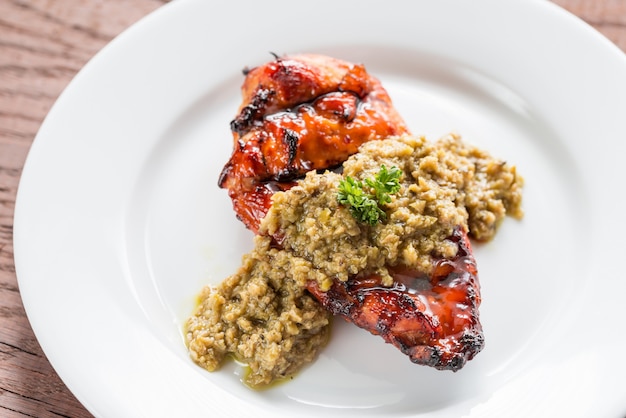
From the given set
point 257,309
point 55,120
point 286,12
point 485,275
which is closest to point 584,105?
point 485,275

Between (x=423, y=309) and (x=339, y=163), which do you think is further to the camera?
(x=339, y=163)

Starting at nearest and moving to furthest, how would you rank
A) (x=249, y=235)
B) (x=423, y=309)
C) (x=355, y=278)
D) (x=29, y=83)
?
(x=423, y=309) < (x=355, y=278) < (x=249, y=235) < (x=29, y=83)

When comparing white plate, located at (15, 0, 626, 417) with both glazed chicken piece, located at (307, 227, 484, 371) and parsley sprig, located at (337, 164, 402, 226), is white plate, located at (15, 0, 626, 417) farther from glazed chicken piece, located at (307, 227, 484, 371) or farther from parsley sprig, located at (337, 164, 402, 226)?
parsley sprig, located at (337, 164, 402, 226)

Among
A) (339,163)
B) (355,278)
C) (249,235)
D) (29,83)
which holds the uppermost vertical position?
(339,163)

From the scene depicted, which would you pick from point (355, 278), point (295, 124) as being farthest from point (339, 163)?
point (355, 278)

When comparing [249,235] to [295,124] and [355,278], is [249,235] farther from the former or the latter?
[355,278]

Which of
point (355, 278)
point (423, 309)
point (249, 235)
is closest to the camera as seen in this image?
point (423, 309)

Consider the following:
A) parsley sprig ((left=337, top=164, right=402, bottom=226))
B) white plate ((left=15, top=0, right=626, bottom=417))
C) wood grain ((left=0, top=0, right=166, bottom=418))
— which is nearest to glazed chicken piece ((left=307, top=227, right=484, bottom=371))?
parsley sprig ((left=337, top=164, right=402, bottom=226))
